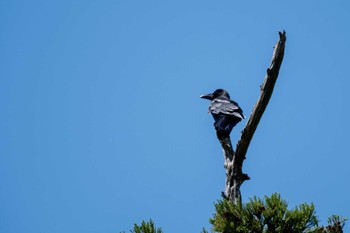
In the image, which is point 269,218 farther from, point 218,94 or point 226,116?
point 218,94

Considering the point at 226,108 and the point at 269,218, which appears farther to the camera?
the point at 226,108

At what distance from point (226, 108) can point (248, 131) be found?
1031 millimetres

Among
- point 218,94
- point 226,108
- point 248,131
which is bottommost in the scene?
point 248,131

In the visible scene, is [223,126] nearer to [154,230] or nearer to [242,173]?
[242,173]

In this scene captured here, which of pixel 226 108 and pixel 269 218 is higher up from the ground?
pixel 226 108

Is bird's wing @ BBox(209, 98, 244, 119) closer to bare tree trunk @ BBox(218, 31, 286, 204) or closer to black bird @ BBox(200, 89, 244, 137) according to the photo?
black bird @ BBox(200, 89, 244, 137)

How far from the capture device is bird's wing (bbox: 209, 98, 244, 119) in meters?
7.50

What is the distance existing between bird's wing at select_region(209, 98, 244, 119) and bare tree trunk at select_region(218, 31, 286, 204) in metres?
0.68

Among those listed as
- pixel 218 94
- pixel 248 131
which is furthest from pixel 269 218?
pixel 218 94

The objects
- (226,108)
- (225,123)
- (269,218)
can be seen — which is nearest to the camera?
(269,218)

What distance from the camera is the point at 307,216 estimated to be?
19.6 feet

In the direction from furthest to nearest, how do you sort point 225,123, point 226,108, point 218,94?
point 218,94 → point 226,108 → point 225,123

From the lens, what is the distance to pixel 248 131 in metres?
6.66

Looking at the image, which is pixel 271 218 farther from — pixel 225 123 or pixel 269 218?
pixel 225 123
